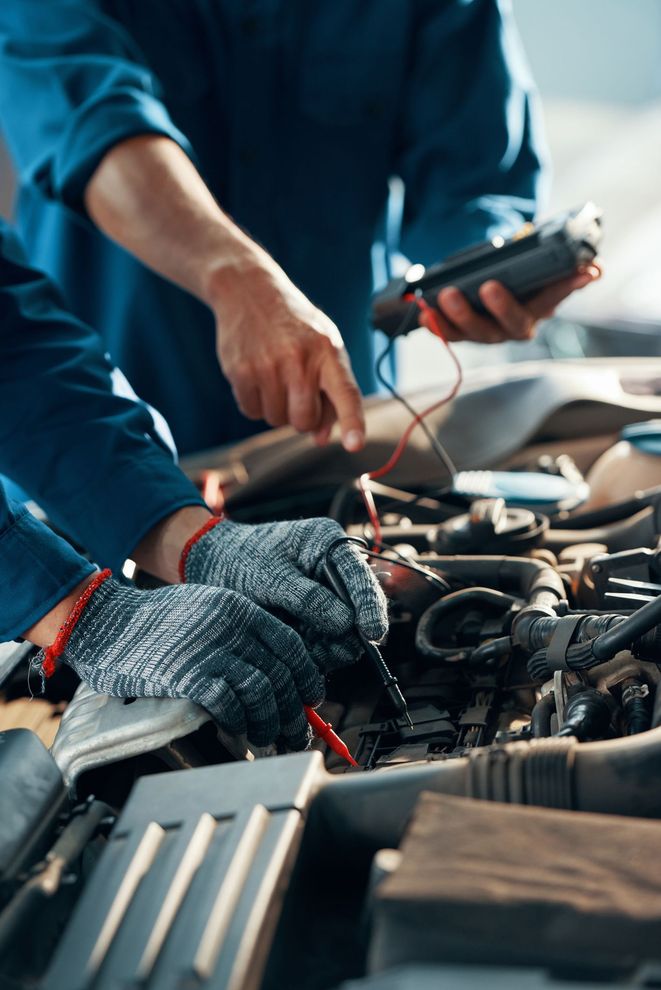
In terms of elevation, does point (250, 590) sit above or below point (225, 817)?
below

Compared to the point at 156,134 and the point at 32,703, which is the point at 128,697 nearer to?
the point at 32,703

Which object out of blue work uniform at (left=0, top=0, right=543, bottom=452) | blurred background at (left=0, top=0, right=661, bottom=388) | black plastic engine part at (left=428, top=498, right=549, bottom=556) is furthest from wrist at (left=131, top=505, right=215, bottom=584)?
blurred background at (left=0, top=0, right=661, bottom=388)

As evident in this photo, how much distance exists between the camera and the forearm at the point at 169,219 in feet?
3.88

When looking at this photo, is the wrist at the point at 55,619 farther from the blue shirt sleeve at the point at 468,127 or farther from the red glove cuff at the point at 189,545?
the blue shirt sleeve at the point at 468,127

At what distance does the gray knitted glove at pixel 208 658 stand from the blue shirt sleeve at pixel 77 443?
0.21 meters

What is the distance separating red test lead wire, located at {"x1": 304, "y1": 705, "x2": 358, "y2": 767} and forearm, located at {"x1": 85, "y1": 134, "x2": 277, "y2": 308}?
0.55 meters

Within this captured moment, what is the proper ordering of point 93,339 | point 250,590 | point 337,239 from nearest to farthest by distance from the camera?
point 250,590 < point 93,339 < point 337,239

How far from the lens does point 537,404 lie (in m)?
1.28

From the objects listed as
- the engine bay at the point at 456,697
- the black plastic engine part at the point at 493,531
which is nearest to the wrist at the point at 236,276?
the engine bay at the point at 456,697

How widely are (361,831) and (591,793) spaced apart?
0.44ft

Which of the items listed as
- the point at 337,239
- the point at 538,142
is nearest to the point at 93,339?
the point at 337,239

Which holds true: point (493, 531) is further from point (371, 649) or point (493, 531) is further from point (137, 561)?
point (137, 561)

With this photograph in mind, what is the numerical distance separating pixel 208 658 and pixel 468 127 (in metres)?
1.21

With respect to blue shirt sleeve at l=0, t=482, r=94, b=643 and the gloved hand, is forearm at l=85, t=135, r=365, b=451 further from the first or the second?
blue shirt sleeve at l=0, t=482, r=94, b=643
